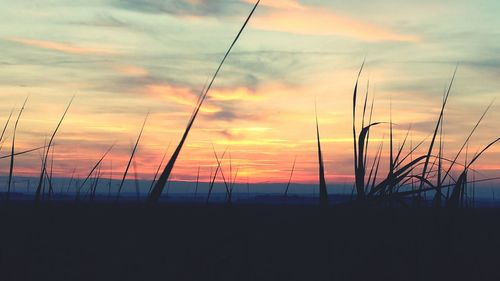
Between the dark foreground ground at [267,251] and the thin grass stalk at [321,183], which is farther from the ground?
the thin grass stalk at [321,183]

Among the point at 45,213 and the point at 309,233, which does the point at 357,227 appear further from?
the point at 45,213

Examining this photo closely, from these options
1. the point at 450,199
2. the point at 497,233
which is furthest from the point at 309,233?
the point at 497,233

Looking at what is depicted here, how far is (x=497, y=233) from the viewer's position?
4.93 metres

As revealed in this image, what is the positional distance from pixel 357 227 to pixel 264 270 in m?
0.53

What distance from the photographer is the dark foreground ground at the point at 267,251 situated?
9.11 ft

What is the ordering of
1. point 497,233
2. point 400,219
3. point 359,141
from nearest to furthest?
point 359,141 → point 400,219 → point 497,233

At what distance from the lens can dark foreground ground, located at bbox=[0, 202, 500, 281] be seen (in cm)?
278

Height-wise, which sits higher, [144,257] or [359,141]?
[359,141]

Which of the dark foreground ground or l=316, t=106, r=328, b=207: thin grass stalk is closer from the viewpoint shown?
l=316, t=106, r=328, b=207: thin grass stalk

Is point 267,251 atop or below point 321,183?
below

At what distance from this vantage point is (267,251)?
340cm

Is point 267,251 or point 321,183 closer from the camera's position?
point 321,183

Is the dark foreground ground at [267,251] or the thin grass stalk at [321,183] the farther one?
the dark foreground ground at [267,251]

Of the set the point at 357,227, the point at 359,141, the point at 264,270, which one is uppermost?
the point at 359,141
